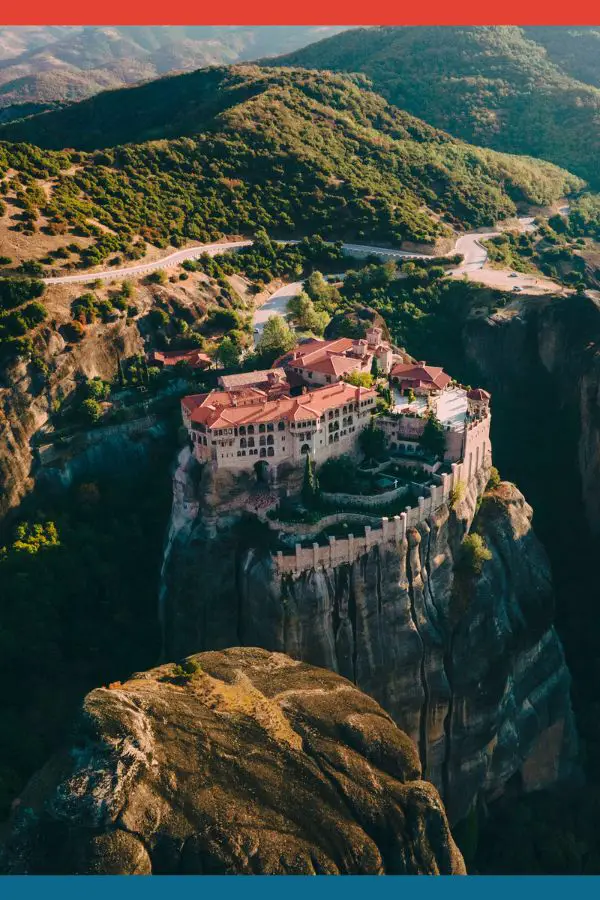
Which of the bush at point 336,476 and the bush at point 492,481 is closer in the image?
the bush at point 336,476

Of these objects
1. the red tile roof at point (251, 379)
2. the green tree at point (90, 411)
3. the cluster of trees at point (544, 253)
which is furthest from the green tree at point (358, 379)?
the cluster of trees at point (544, 253)

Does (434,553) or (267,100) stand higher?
(267,100)

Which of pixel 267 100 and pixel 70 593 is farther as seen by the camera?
pixel 267 100

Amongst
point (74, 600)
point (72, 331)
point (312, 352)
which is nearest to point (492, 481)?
point (312, 352)

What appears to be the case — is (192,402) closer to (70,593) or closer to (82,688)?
(70,593)

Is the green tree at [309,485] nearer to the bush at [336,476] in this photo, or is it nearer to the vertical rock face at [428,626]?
the bush at [336,476]

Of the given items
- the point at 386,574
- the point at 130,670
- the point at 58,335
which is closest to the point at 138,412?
the point at 58,335
